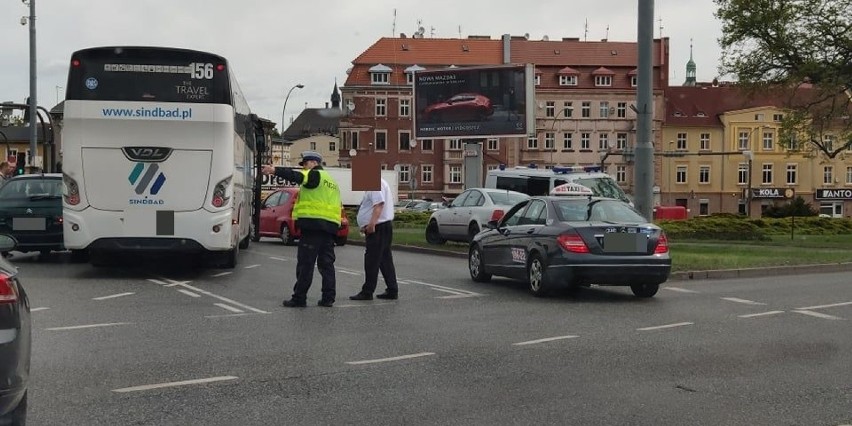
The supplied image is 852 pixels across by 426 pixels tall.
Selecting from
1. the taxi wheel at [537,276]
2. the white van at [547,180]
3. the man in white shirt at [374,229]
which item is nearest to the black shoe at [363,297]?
A: the man in white shirt at [374,229]

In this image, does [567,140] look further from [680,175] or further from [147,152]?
[147,152]

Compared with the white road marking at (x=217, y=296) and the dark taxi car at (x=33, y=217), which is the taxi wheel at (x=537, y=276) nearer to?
the white road marking at (x=217, y=296)

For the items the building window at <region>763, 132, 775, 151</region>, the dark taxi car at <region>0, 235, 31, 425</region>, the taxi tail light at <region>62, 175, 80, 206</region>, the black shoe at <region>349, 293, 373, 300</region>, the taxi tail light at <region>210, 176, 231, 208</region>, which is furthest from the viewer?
the building window at <region>763, 132, 775, 151</region>

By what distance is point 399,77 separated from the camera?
293 ft

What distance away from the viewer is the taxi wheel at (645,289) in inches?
520

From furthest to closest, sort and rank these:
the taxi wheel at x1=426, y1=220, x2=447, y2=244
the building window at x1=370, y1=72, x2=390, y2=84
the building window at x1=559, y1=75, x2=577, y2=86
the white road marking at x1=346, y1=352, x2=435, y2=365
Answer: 1. the building window at x1=559, y1=75, x2=577, y2=86
2. the building window at x1=370, y1=72, x2=390, y2=84
3. the taxi wheel at x1=426, y1=220, x2=447, y2=244
4. the white road marking at x1=346, y1=352, x2=435, y2=365

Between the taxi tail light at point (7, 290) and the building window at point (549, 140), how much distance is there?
284 ft

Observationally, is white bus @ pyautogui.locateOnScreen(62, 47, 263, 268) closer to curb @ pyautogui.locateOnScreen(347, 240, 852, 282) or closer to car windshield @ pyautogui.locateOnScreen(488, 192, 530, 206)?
curb @ pyautogui.locateOnScreen(347, 240, 852, 282)

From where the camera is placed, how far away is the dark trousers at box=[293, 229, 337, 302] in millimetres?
11453

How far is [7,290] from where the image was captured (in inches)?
188

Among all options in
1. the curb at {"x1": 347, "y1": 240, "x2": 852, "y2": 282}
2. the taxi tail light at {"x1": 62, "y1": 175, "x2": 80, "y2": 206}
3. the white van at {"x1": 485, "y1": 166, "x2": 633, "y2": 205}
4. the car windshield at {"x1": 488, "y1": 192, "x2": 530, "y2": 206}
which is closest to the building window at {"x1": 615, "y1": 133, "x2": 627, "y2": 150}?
the white van at {"x1": 485, "y1": 166, "x2": 633, "y2": 205}

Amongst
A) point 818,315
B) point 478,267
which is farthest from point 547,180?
point 818,315

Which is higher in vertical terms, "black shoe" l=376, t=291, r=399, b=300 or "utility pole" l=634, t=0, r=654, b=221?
"utility pole" l=634, t=0, r=654, b=221

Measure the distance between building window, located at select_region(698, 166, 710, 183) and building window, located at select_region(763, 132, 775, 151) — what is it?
594 centimetres
